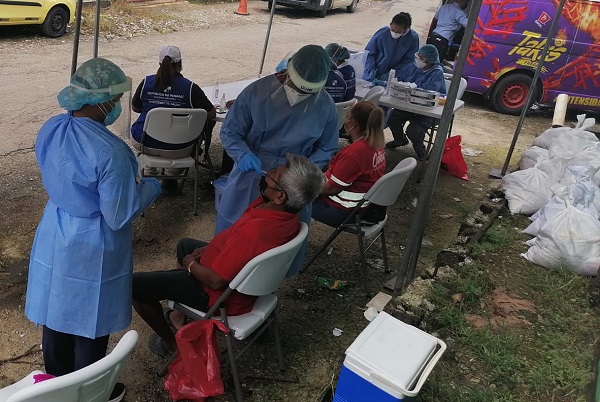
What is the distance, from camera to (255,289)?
7.58 ft

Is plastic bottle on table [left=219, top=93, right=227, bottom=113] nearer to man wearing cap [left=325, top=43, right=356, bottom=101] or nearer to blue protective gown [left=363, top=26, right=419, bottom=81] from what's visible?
man wearing cap [left=325, top=43, right=356, bottom=101]

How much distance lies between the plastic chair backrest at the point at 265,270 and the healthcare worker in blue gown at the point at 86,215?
1.60 feet

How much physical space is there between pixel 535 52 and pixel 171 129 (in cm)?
628

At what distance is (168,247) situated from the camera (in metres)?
3.85

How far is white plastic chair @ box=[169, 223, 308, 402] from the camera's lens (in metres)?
2.22

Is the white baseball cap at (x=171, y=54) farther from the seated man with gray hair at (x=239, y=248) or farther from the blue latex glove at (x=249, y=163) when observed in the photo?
the seated man with gray hair at (x=239, y=248)

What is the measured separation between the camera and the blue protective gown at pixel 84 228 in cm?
200

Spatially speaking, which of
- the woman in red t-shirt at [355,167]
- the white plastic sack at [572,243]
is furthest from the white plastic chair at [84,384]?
the white plastic sack at [572,243]

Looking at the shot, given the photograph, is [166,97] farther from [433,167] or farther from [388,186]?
[433,167]

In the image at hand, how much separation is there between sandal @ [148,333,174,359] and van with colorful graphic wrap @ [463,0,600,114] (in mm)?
6762

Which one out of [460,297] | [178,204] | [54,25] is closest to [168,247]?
[178,204]

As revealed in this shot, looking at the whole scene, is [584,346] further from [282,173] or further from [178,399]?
[178,399]

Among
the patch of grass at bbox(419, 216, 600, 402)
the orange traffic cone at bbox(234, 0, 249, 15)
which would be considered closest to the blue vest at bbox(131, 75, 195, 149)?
the patch of grass at bbox(419, 216, 600, 402)

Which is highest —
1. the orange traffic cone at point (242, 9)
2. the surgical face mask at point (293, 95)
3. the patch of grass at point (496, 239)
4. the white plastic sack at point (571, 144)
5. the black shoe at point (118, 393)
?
the surgical face mask at point (293, 95)
